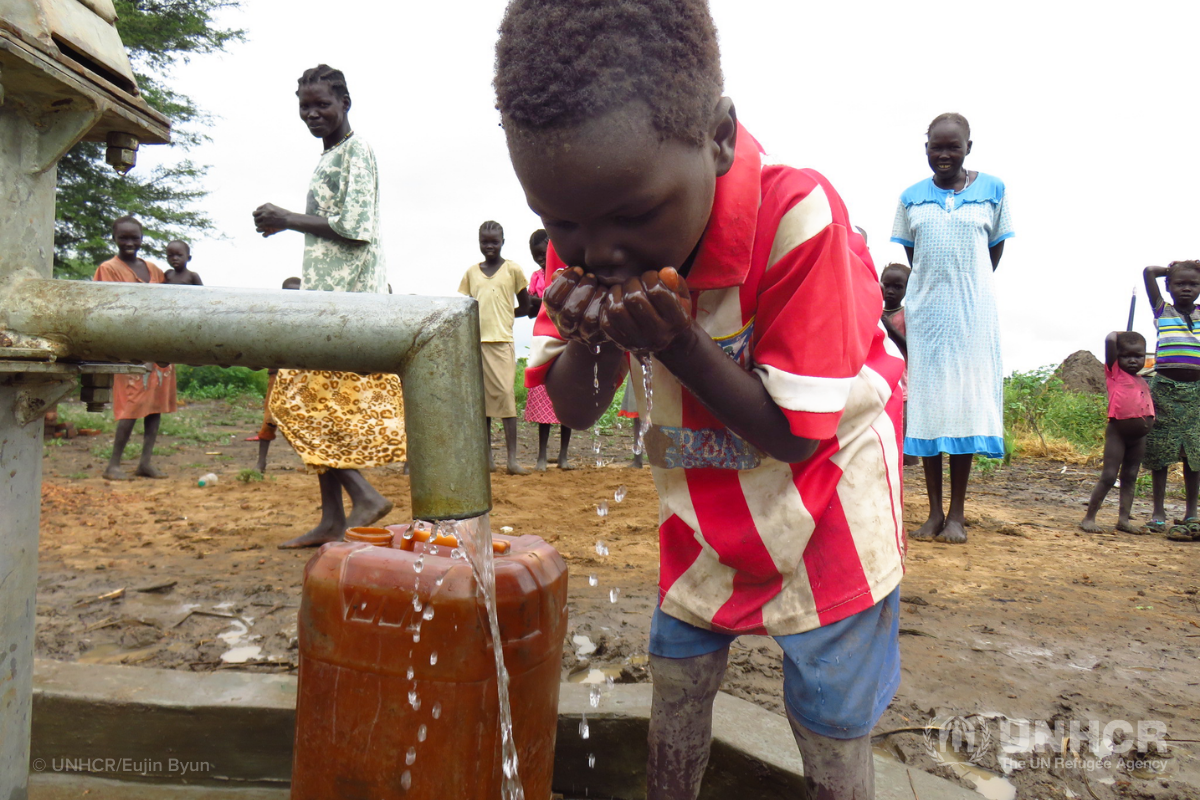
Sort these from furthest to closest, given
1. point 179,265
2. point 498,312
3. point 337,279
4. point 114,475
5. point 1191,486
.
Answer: point 179,265
point 498,312
point 114,475
point 1191,486
point 337,279

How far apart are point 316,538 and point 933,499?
3.22 m

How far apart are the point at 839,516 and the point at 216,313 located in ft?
3.25

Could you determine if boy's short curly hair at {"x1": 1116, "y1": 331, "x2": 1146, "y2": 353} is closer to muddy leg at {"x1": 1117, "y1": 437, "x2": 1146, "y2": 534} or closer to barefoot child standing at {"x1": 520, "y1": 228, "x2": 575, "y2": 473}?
muddy leg at {"x1": 1117, "y1": 437, "x2": 1146, "y2": 534}

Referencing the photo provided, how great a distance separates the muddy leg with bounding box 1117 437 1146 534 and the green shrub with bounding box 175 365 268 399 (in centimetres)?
1198

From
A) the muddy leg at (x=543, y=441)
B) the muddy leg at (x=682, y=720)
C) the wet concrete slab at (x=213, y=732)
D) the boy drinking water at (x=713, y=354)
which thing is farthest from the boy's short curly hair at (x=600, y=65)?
the muddy leg at (x=543, y=441)

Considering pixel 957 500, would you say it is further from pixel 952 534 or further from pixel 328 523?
pixel 328 523

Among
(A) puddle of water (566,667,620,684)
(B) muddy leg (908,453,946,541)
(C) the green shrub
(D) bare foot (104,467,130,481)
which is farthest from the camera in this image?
(C) the green shrub

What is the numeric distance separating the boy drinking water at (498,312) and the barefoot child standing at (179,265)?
7.33ft

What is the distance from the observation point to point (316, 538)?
3521mm

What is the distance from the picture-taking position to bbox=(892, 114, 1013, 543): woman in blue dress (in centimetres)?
403

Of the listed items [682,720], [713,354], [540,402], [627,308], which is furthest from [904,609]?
[540,402]

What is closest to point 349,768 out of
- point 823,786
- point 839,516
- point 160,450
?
point 823,786

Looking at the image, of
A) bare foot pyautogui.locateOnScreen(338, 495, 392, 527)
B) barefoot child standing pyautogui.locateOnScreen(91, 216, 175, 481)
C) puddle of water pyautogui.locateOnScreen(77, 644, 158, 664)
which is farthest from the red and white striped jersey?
barefoot child standing pyautogui.locateOnScreen(91, 216, 175, 481)

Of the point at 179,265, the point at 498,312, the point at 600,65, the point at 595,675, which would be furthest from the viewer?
the point at 179,265
